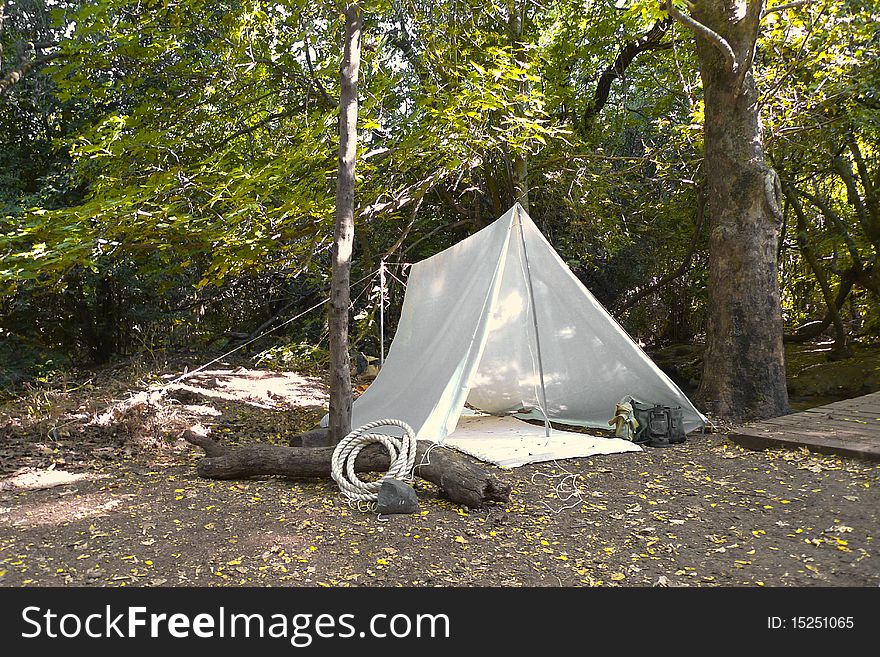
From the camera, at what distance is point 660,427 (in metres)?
4.49

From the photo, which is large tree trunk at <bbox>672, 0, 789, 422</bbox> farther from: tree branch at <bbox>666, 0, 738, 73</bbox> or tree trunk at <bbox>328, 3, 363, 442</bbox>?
tree trunk at <bbox>328, 3, 363, 442</bbox>

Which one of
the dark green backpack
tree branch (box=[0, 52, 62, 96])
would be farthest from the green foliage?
the dark green backpack

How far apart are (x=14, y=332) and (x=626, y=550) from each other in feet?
28.7

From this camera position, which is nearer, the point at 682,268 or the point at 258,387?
the point at 258,387

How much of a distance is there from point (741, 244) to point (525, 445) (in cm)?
230

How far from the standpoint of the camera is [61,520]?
299cm

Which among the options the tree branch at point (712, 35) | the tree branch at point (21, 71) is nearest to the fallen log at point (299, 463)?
the tree branch at point (712, 35)

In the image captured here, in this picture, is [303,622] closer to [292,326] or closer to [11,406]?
[11,406]

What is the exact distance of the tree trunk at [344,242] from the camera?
12.5ft

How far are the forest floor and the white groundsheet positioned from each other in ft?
0.41

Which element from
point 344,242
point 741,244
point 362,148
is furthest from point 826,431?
point 362,148

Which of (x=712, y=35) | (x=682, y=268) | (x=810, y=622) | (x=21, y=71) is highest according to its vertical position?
(x=21, y=71)

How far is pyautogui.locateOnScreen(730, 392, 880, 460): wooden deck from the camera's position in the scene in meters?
3.84

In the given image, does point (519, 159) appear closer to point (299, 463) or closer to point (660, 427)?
point (660, 427)
